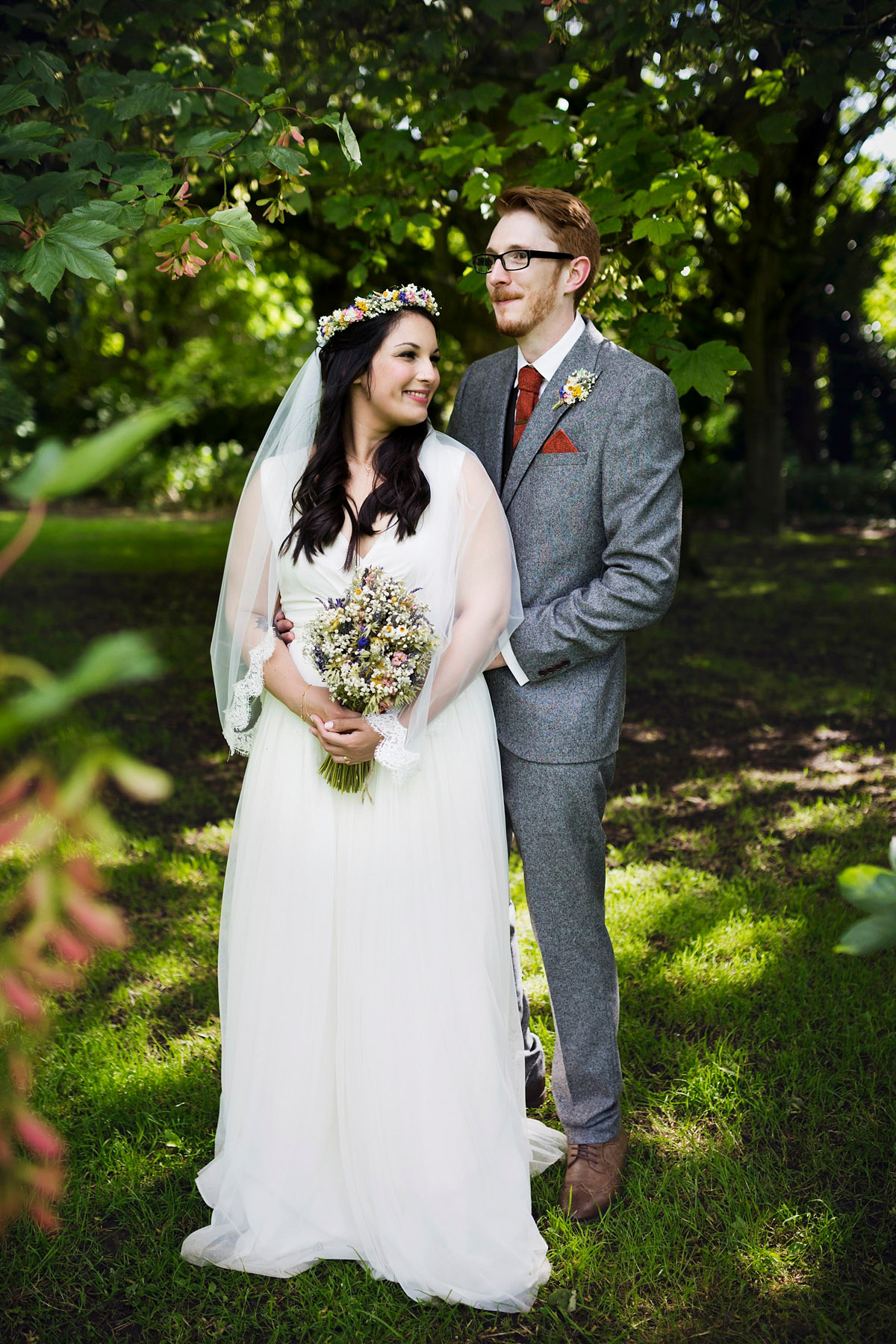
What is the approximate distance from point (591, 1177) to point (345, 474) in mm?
2092

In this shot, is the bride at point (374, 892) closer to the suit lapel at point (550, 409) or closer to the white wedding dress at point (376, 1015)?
the white wedding dress at point (376, 1015)

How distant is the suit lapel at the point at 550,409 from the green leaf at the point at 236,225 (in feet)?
2.86

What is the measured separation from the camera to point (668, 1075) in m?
3.48

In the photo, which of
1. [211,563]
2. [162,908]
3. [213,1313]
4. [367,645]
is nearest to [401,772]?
[367,645]

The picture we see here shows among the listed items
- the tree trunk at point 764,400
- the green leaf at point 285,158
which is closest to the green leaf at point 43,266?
the green leaf at point 285,158

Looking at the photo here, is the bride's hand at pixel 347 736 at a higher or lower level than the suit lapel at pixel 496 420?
lower

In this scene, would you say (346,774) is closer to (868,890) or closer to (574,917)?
(574,917)

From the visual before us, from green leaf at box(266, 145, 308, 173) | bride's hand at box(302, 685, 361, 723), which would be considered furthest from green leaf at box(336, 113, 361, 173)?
bride's hand at box(302, 685, 361, 723)

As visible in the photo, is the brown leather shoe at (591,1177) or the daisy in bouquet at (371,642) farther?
the brown leather shoe at (591,1177)

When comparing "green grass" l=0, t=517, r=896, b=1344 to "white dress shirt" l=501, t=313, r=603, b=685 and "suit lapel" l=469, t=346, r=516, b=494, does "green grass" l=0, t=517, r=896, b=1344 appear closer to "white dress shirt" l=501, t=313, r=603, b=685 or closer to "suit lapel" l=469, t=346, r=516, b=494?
"white dress shirt" l=501, t=313, r=603, b=685

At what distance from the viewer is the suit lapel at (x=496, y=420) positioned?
3064mm

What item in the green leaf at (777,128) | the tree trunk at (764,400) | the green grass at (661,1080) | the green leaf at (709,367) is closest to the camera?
the green grass at (661,1080)

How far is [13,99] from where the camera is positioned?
259 cm

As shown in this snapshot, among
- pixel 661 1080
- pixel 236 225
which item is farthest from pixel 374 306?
pixel 661 1080
